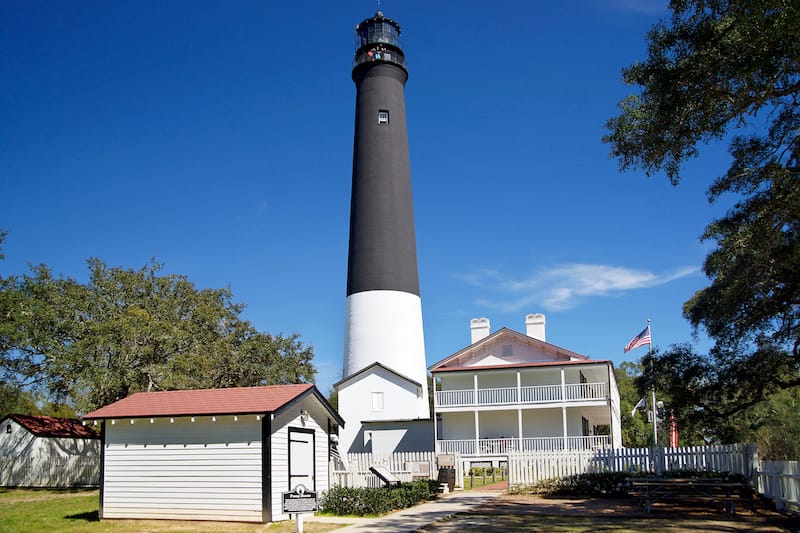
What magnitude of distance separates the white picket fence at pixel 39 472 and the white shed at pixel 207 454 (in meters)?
15.2

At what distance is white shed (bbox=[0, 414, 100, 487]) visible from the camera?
29828mm

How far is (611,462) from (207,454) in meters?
12.3

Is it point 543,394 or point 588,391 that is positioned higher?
point 588,391

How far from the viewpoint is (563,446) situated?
1313 inches

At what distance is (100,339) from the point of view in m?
28.9

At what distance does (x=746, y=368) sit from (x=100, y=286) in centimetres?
2766

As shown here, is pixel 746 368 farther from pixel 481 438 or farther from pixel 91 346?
pixel 91 346

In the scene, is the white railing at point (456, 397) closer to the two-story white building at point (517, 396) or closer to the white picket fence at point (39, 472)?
the two-story white building at point (517, 396)

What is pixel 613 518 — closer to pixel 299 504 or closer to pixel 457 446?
pixel 299 504

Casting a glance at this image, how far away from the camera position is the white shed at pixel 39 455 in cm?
2983

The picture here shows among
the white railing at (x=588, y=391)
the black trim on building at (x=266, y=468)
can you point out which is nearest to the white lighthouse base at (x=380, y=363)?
the white railing at (x=588, y=391)

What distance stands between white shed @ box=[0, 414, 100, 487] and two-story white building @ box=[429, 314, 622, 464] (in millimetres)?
16223

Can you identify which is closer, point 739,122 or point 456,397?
point 739,122

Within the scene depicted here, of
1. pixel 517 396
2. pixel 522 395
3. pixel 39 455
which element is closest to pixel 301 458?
pixel 517 396
